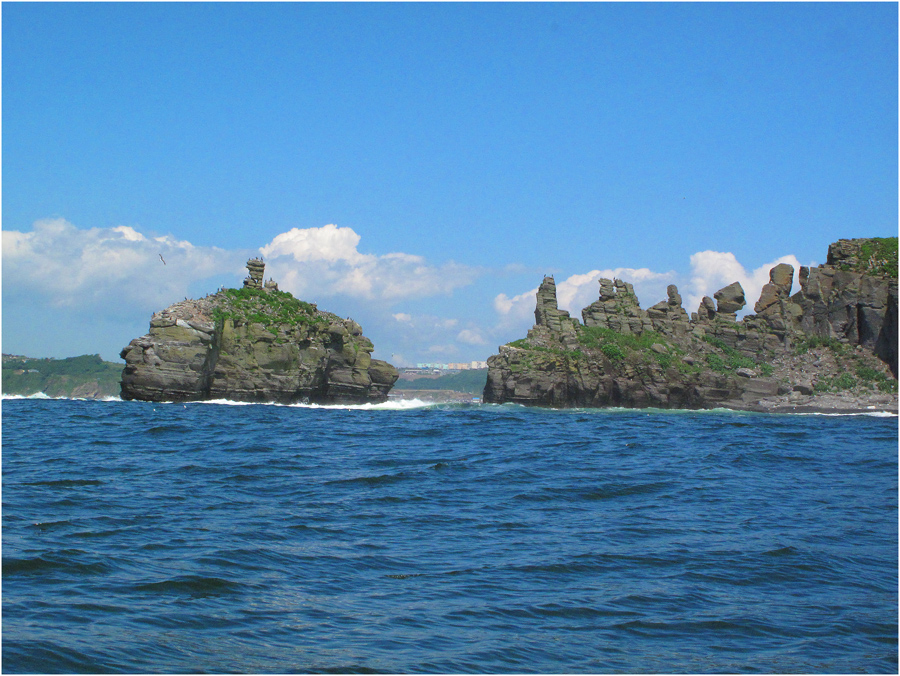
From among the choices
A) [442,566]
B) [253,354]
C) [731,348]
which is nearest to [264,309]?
[253,354]

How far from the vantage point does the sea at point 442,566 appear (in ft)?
30.1

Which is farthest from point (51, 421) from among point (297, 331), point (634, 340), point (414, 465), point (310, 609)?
point (634, 340)

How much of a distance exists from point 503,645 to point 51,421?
3593cm

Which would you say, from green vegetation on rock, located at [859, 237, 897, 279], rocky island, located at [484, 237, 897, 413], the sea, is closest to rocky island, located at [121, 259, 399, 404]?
rocky island, located at [484, 237, 897, 413]

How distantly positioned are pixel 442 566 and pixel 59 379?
196875 mm

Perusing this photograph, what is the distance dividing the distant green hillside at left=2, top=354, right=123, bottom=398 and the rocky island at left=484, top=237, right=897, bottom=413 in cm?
11630

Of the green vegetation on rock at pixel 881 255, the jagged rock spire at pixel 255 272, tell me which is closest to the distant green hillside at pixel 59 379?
the jagged rock spire at pixel 255 272

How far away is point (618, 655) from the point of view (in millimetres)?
9250

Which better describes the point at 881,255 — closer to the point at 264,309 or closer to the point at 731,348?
the point at 731,348

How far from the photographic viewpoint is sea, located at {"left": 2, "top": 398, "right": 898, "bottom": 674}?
30.1 ft

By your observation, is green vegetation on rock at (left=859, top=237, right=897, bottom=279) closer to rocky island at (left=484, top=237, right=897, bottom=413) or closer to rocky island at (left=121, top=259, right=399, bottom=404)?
rocky island at (left=484, top=237, right=897, bottom=413)

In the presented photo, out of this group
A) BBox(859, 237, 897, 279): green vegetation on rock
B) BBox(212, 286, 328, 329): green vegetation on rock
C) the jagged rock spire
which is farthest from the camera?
BBox(859, 237, 897, 279): green vegetation on rock

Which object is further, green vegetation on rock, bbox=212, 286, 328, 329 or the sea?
green vegetation on rock, bbox=212, 286, 328, 329

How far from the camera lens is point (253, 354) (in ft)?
263
